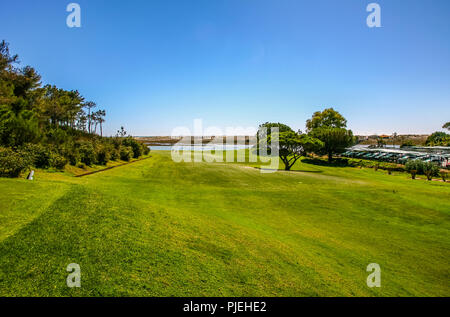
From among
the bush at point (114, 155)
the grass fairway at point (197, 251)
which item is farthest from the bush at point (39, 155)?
the bush at point (114, 155)

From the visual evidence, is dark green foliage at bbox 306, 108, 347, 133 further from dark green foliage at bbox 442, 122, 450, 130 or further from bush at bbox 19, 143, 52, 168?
bush at bbox 19, 143, 52, 168

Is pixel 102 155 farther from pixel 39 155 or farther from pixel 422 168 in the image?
pixel 422 168

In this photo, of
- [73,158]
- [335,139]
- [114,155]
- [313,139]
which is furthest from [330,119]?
[73,158]

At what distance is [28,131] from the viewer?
20750 millimetres

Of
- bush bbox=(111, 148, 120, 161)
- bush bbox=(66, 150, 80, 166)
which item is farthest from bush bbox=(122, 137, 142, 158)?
bush bbox=(66, 150, 80, 166)

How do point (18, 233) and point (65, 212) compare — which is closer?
point (18, 233)

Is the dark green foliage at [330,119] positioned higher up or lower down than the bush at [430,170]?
higher up

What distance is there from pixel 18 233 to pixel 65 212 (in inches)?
64.2

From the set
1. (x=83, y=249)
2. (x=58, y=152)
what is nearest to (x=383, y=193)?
(x=83, y=249)

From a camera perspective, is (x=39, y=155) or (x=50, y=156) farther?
(x=50, y=156)

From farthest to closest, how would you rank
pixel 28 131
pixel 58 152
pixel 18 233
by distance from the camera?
1. pixel 58 152
2. pixel 28 131
3. pixel 18 233

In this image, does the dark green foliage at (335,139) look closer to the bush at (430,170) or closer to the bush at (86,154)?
the bush at (430,170)

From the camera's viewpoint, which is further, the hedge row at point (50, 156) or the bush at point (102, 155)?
the bush at point (102, 155)
